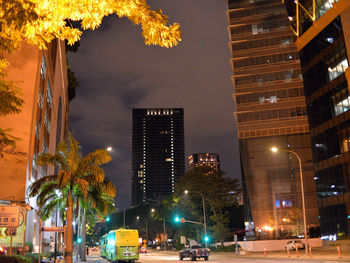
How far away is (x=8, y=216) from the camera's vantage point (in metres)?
14.4

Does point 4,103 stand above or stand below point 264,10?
below

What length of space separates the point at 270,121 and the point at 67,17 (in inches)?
2879

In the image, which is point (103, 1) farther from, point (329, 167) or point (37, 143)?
point (329, 167)

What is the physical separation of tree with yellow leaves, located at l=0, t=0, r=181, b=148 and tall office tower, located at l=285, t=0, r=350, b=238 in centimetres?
5242

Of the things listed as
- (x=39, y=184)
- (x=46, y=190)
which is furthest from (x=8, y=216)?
(x=46, y=190)

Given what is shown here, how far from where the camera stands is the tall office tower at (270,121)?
73500mm

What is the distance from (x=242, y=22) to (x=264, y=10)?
5.27m

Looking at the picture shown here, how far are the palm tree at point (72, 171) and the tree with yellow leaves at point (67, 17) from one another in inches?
675

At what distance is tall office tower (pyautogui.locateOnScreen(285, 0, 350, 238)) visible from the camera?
5741 centimetres

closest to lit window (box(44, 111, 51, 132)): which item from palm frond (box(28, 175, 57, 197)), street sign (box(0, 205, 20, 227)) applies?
palm frond (box(28, 175, 57, 197))

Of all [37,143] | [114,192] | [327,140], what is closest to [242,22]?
[327,140]

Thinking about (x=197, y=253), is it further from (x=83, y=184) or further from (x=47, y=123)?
(x=47, y=123)

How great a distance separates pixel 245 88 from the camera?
262 feet

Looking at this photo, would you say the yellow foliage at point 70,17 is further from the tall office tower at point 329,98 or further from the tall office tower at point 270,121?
the tall office tower at point 270,121
